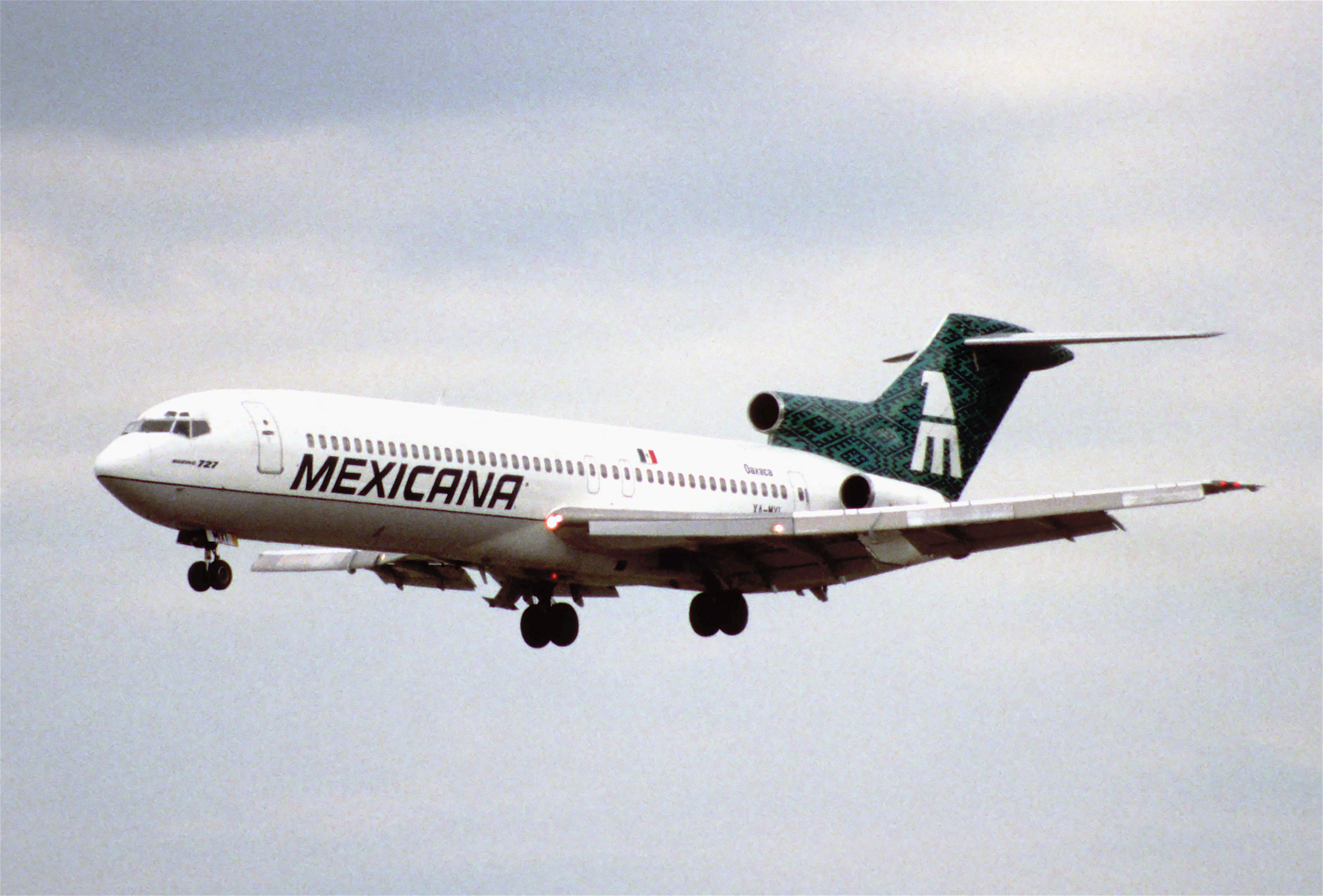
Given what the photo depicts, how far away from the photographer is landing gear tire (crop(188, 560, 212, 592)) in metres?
32.9

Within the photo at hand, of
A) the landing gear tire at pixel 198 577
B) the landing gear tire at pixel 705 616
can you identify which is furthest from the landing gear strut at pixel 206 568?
the landing gear tire at pixel 705 616

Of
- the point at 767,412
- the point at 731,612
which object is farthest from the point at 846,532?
the point at 767,412

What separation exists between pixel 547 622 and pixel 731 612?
347 centimetres

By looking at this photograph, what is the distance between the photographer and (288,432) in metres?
33.3

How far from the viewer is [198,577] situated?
32.9 metres

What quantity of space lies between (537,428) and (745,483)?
4830 mm

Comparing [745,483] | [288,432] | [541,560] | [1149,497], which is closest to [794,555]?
[745,483]

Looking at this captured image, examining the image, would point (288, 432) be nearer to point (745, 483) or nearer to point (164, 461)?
point (164, 461)

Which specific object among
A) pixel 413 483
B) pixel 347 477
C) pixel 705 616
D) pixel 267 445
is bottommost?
pixel 705 616

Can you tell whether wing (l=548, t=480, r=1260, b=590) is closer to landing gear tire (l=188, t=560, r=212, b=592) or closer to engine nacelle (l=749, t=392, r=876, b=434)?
engine nacelle (l=749, t=392, r=876, b=434)

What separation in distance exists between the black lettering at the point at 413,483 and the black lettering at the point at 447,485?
17 cm

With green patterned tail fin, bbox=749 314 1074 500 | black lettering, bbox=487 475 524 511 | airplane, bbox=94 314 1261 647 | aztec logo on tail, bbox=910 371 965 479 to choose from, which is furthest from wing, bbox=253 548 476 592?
aztec logo on tail, bbox=910 371 965 479

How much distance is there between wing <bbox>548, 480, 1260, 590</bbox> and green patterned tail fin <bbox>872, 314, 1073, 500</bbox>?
477 cm

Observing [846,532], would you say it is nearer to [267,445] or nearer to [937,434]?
[937,434]
